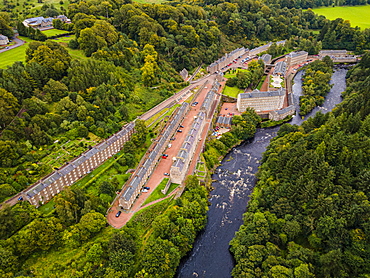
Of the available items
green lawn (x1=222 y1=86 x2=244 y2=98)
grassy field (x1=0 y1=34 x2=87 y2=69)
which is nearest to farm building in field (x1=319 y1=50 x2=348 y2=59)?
green lawn (x1=222 y1=86 x2=244 y2=98)

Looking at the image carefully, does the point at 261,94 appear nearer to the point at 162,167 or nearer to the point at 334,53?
the point at 162,167

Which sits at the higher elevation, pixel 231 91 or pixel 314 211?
pixel 314 211

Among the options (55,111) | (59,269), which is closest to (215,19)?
(55,111)

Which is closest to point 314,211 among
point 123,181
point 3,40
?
point 123,181

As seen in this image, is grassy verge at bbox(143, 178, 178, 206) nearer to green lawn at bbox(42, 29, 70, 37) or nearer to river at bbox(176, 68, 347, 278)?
river at bbox(176, 68, 347, 278)

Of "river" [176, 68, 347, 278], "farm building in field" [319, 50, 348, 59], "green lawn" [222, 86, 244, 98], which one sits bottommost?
"river" [176, 68, 347, 278]

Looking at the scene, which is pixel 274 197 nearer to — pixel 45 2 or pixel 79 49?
pixel 79 49

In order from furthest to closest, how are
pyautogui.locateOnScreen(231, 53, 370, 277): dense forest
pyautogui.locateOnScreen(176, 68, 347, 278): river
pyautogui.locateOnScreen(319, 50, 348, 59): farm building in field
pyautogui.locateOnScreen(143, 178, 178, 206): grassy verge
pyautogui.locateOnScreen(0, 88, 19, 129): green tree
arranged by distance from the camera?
pyautogui.locateOnScreen(319, 50, 348, 59): farm building in field, pyautogui.locateOnScreen(0, 88, 19, 129): green tree, pyautogui.locateOnScreen(143, 178, 178, 206): grassy verge, pyautogui.locateOnScreen(176, 68, 347, 278): river, pyautogui.locateOnScreen(231, 53, 370, 277): dense forest
